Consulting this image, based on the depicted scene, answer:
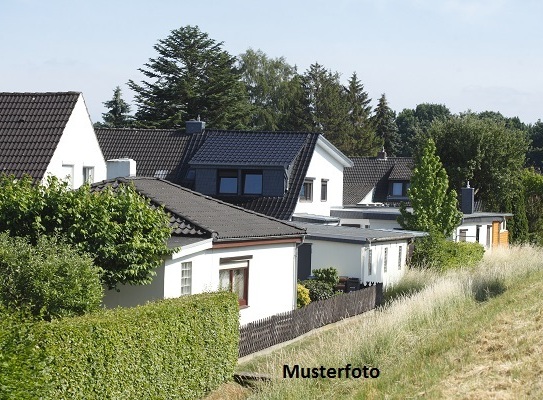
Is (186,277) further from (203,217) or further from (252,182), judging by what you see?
(252,182)

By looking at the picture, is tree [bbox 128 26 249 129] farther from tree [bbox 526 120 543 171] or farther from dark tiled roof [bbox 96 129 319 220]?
tree [bbox 526 120 543 171]

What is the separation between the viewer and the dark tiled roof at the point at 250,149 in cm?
3953

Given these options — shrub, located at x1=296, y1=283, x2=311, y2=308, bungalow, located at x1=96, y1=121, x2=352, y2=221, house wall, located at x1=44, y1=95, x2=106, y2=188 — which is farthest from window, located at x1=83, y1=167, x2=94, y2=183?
shrub, located at x1=296, y1=283, x2=311, y2=308

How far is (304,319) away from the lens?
84.1 ft

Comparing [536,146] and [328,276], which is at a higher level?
[536,146]

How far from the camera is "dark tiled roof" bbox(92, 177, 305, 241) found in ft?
76.6

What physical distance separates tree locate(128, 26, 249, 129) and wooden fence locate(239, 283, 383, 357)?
4178cm

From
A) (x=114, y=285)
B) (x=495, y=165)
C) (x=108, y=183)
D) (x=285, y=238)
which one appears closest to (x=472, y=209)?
(x=495, y=165)

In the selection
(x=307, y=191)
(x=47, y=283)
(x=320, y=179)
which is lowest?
(x=47, y=283)

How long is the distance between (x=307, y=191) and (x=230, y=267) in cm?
1733

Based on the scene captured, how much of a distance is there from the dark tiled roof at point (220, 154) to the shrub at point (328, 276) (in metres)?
6.48

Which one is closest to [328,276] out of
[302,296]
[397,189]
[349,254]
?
[349,254]

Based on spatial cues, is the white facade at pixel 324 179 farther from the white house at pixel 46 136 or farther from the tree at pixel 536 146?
the tree at pixel 536 146

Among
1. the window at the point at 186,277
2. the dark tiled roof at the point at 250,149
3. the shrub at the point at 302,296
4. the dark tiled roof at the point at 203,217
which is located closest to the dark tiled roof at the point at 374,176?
the dark tiled roof at the point at 250,149
